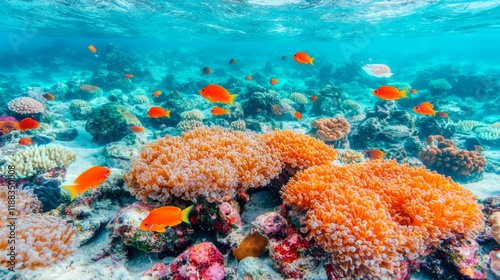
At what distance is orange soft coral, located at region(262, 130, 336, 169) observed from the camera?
3801 mm

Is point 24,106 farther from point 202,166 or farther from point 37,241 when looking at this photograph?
point 202,166

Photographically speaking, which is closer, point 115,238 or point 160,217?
point 160,217

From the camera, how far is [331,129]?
8.76 metres

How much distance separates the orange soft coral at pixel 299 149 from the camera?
3.80 m

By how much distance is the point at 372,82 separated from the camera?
25469mm

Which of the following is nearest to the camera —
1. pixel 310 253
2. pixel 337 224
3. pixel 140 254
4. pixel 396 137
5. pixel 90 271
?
pixel 337 224

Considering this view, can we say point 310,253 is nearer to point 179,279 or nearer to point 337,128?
point 179,279

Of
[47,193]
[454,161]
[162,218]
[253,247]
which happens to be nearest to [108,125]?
[47,193]

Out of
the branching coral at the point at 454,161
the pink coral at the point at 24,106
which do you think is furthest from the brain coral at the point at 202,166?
the pink coral at the point at 24,106

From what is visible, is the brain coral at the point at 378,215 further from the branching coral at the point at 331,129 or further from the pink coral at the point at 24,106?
the pink coral at the point at 24,106

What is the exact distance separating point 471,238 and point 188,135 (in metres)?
4.15

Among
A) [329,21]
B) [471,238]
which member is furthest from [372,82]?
[471,238]

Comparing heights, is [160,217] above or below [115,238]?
above

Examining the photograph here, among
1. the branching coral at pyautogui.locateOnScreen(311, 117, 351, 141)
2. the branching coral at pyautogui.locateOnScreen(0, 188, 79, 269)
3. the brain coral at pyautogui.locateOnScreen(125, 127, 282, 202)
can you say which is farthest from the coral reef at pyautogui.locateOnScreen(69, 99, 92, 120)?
the branching coral at pyautogui.locateOnScreen(311, 117, 351, 141)
